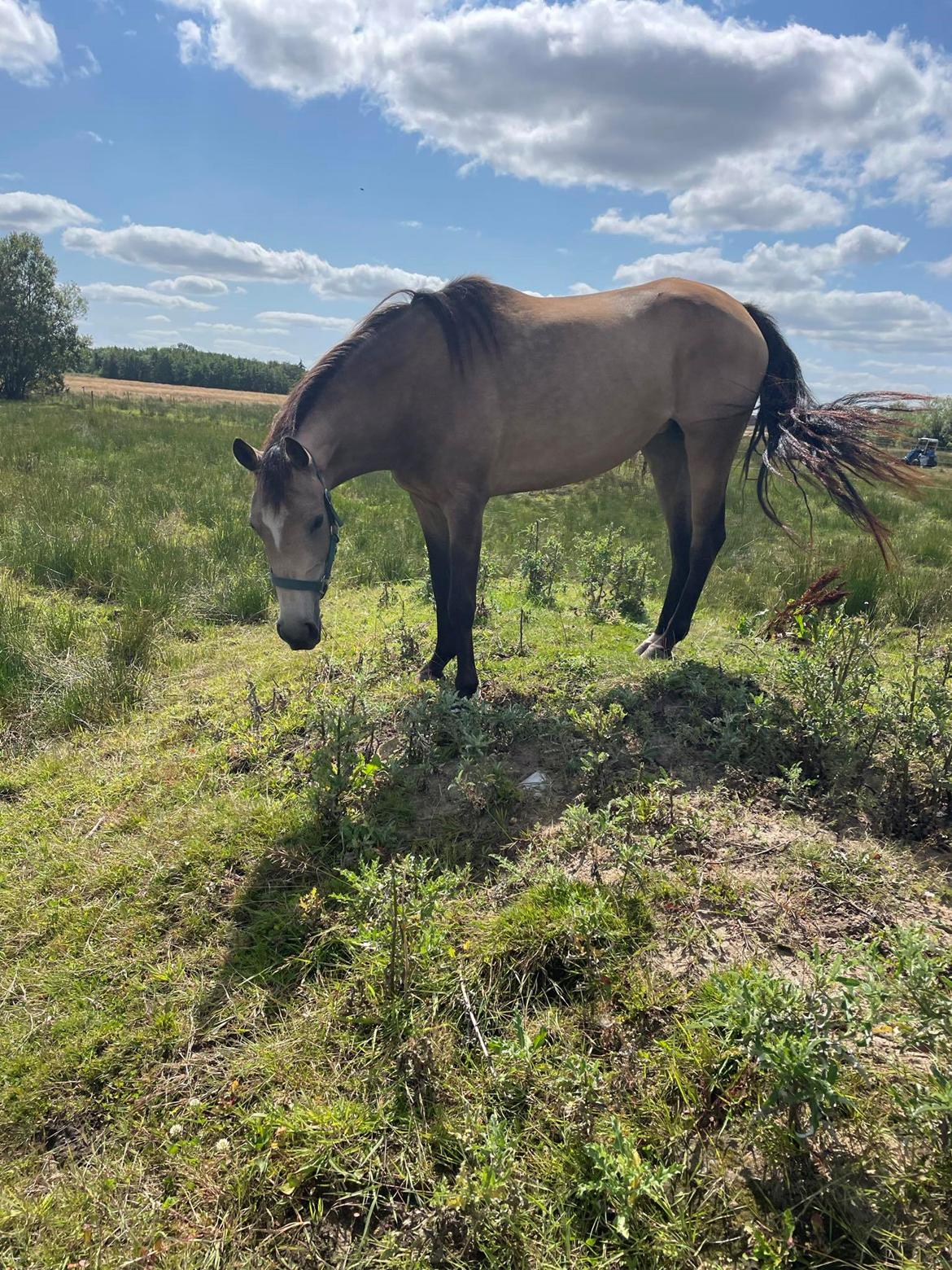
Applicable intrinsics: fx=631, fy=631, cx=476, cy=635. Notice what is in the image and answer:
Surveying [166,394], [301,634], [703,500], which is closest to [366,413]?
[301,634]

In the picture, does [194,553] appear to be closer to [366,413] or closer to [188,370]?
[366,413]

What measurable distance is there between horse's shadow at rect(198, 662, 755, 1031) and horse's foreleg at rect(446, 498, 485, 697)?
28 cm

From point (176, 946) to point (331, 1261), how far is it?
121 centimetres

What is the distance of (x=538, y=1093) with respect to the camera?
64.4 inches

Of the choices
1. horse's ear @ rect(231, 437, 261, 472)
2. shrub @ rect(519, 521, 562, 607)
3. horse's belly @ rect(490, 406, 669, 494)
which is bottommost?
shrub @ rect(519, 521, 562, 607)

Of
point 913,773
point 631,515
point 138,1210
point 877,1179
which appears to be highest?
point 631,515

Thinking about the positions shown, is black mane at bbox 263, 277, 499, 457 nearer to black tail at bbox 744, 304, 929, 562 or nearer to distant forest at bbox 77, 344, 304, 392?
black tail at bbox 744, 304, 929, 562

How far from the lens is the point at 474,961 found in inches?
79.4

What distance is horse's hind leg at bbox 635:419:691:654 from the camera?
490cm

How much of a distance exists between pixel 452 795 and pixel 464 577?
4.56ft

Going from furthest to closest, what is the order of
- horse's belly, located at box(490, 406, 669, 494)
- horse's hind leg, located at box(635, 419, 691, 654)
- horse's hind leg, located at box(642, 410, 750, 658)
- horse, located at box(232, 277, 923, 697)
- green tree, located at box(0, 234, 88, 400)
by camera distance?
green tree, located at box(0, 234, 88, 400) < horse's hind leg, located at box(635, 419, 691, 654) < horse's hind leg, located at box(642, 410, 750, 658) < horse's belly, located at box(490, 406, 669, 494) < horse, located at box(232, 277, 923, 697)

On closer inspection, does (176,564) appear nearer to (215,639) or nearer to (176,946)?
(215,639)

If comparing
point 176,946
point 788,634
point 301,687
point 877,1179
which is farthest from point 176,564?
point 877,1179

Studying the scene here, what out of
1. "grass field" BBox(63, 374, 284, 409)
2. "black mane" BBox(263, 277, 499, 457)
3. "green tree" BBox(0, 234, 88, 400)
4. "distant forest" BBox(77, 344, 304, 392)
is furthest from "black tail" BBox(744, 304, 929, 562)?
"distant forest" BBox(77, 344, 304, 392)
